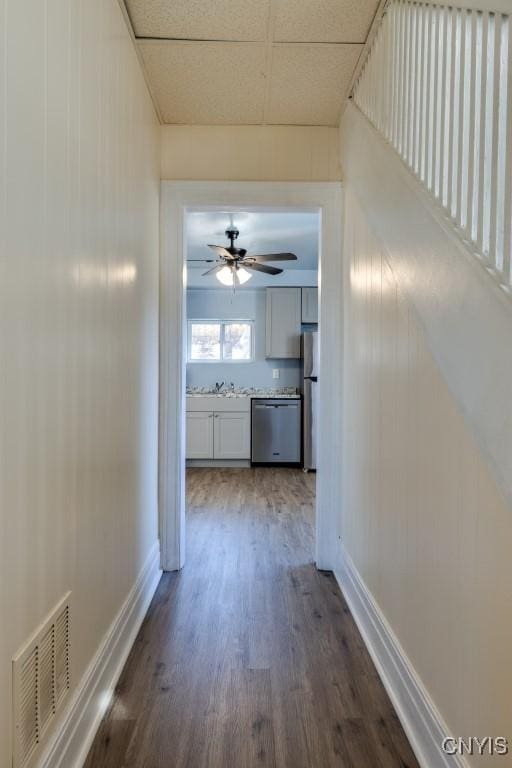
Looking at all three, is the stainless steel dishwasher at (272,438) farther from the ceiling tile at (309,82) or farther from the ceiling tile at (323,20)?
the ceiling tile at (323,20)

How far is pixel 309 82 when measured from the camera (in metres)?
2.29

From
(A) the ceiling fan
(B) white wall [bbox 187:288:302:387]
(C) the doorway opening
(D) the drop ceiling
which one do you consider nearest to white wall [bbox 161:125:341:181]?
(D) the drop ceiling

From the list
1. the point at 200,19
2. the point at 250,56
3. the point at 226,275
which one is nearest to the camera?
the point at 200,19

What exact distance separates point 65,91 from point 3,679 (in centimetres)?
143

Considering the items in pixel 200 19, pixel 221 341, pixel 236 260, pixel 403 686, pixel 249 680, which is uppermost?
pixel 200 19

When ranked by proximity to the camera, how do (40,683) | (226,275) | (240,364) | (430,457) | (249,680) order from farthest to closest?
1. (240,364)
2. (226,275)
3. (249,680)
4. (430,457)
5. (40,683)

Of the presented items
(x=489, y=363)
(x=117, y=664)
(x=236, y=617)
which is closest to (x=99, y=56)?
(x=489, y=363)

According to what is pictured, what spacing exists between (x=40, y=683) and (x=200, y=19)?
2.33 metres

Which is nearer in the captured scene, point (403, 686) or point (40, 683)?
point (40, 683)

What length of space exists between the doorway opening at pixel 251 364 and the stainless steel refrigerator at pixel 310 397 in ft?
0.04

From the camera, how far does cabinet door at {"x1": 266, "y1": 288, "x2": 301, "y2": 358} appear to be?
606cm

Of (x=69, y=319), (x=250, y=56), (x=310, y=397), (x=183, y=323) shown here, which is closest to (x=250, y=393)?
(x=310, y=397)

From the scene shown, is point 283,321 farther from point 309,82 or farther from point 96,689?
point 96,689

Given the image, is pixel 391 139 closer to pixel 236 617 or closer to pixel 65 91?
pixel 65 91
